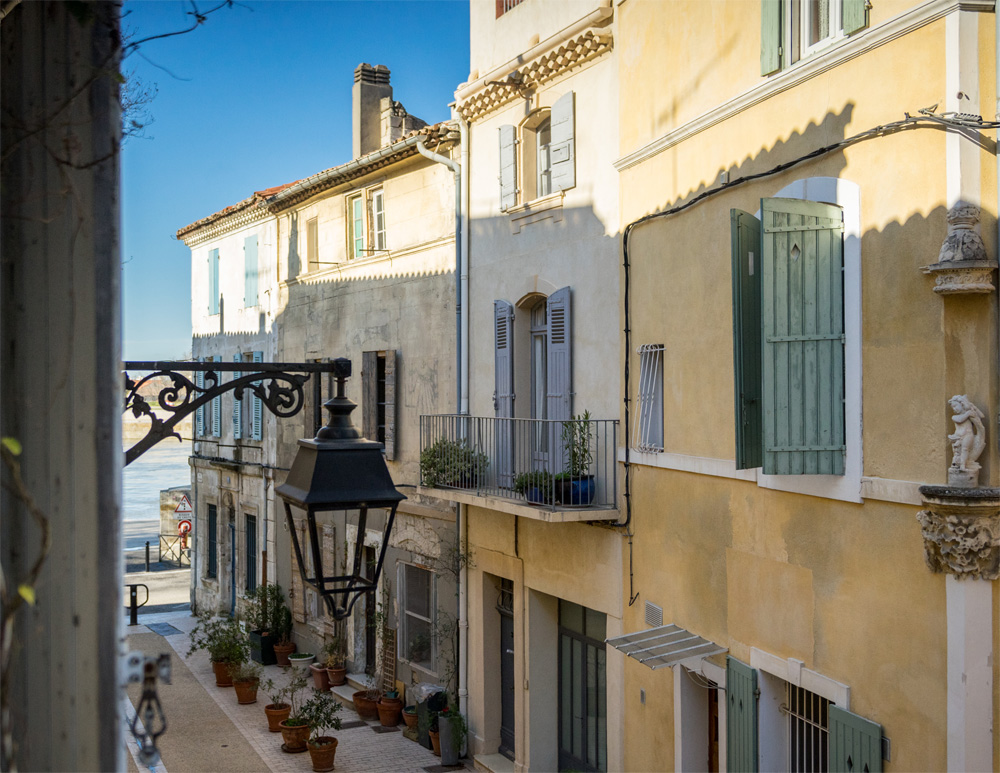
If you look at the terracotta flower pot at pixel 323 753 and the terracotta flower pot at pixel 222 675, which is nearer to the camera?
the terracotta flower pot at pixel 323 753

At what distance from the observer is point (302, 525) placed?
20.6 metres

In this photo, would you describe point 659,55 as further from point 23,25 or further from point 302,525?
point 302,525

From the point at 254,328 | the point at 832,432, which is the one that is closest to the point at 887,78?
the point at 832,432

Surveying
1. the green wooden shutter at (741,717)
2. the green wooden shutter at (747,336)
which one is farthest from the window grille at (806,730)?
the green wooden shutter at (747,336)

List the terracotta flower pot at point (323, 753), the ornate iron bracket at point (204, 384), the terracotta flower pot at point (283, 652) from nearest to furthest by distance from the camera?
the ornate iron bracket at point (204, 384) → the terracotta flower pot at point (323, 753) → the terracotta flower pot at point (283, 652)

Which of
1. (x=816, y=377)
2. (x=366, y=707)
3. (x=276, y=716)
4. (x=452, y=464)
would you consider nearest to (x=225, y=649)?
(x=276, y=716)

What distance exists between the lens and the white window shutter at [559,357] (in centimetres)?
1277

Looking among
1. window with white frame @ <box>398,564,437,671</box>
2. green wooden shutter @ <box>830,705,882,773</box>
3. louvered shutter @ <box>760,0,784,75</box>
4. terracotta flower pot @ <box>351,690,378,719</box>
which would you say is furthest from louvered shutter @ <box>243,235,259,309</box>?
Result: green wooden shutter @ <box>830,705,882,773</box>

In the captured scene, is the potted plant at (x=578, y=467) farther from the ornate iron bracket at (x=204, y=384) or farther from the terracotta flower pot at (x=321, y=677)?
the terracotta flower pot at (x=321, y=677)

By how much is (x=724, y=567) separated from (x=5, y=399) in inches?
329

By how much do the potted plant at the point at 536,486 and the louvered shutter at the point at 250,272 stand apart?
1283cm

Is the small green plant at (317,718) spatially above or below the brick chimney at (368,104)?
below

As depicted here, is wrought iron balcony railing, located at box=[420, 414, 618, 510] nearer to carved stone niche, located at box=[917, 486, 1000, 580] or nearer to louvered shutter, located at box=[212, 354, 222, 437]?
carved stone niche, located at box=[917, 486, 1000, 580]

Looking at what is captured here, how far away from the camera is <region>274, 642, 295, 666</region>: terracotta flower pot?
20.6 m
